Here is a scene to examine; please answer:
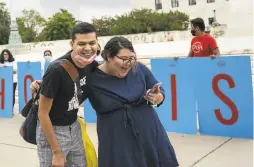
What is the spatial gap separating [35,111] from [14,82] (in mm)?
5497

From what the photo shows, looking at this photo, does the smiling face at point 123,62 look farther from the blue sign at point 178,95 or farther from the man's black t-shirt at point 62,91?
the blue sign at point 178,95

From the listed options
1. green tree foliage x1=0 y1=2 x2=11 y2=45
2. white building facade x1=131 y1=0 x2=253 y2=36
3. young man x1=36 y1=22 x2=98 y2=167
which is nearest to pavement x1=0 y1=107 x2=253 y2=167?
young man x1=36 y1=22 x2=98 y2=167

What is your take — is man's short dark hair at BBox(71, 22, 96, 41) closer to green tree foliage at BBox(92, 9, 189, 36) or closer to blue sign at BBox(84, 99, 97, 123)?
blue sign at BBox(84, 99, 97, 123)

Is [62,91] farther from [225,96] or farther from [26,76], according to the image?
[26,76]

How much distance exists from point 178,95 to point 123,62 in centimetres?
303

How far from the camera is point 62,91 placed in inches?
85.7

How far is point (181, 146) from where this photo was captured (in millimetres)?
4688

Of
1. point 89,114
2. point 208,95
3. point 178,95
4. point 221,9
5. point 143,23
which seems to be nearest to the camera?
point 208,95

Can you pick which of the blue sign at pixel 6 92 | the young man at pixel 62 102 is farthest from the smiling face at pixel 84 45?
the blue sign at pixel 6 92

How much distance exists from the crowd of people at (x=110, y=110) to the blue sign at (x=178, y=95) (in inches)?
107

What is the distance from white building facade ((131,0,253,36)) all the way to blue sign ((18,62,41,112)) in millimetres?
30008

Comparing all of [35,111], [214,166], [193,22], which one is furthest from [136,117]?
[193,22]

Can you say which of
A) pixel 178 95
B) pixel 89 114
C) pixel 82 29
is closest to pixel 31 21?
pixel 89 114

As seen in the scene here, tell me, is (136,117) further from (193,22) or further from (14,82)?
(14,82)
